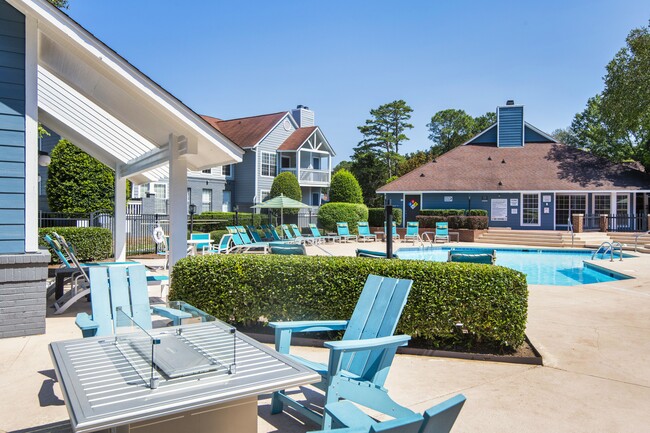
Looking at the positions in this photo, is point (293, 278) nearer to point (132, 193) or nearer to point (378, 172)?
point (132, 193)

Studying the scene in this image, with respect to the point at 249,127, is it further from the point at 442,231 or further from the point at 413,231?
the point at 442,231

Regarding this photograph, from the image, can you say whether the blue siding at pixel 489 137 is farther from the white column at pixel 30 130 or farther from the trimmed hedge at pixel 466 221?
the white column at pixel 30 130

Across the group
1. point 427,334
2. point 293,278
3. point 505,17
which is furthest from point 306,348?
point 505,17

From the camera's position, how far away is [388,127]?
5091 cm

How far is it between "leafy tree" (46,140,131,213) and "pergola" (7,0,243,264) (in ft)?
29.0

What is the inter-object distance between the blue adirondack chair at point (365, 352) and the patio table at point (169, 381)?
1.98 feet

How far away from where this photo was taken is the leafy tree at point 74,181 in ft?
58.0

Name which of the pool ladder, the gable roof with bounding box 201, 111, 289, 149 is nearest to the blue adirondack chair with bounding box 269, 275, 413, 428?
the pool ladder

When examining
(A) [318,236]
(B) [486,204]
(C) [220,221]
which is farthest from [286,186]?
(B) [486,204]

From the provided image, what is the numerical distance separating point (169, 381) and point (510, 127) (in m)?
33.4

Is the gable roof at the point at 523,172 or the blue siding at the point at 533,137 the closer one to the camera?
the gable roof at the point at 523,172

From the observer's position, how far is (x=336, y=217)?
2858cm

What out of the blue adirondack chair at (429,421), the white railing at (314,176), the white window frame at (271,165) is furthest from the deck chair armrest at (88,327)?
the white railing at (314,176)

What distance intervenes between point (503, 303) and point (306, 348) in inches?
89.9
